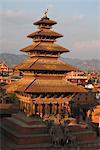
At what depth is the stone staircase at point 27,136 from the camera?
17656 millimetres

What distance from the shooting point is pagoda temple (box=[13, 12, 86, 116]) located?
23.3 metres

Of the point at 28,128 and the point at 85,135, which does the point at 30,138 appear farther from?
the point at 85,135

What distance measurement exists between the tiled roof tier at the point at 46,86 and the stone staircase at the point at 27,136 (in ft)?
11.0

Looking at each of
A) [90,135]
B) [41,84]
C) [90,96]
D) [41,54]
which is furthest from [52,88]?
[90,96]

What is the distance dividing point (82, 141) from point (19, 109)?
25.1ft

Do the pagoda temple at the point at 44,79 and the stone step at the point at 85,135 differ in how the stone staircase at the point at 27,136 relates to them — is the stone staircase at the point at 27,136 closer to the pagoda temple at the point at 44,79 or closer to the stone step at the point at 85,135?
the stone step at the point at 85,135

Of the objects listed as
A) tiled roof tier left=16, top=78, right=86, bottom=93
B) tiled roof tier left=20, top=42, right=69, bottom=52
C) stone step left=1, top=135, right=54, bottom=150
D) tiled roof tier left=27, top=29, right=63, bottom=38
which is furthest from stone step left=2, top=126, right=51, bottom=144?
tiled roof tier left=27, top=29, right=63, bottom=38

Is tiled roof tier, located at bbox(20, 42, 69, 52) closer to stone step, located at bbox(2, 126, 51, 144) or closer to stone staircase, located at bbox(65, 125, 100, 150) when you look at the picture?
stone staircase, located at bbox(65, 125, 100, 150)

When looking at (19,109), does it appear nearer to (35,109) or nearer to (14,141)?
(35,109)

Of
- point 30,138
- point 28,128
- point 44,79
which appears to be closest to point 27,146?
point 30,138

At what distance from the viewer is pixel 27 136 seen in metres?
17.9

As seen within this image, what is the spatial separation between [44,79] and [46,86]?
870 mm

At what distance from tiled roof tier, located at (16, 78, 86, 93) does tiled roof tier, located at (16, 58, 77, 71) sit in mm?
887

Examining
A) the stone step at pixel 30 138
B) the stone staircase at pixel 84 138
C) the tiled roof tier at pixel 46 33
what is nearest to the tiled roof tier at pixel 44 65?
the tiled roof tier at pixel 46 33
